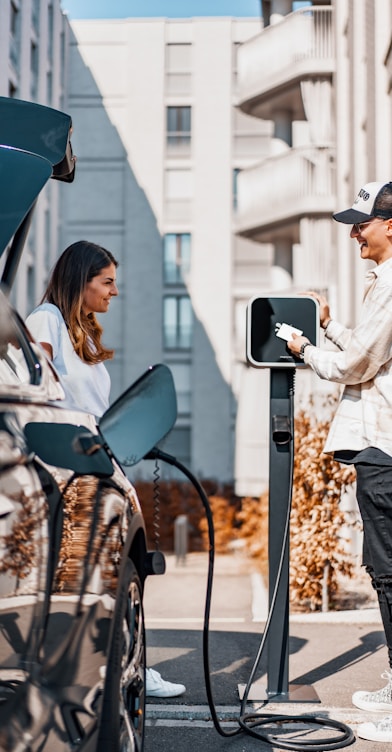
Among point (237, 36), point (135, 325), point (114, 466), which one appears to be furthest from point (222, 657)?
point (237, 36)

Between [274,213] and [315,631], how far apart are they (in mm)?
16814

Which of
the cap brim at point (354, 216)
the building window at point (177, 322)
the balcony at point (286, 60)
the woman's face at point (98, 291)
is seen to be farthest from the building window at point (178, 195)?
the woman's face at point (98, 291)

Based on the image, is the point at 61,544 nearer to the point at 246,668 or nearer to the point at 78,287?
the point at 78,287

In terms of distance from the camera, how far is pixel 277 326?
472 centimetres

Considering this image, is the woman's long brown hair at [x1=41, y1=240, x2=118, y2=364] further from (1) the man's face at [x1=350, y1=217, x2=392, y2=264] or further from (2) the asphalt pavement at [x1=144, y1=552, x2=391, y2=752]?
(2) the asphalt pavement at [x1=144, y1=552, x2=391, y2=752]

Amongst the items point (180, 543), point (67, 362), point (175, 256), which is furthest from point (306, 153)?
point (175, 256)

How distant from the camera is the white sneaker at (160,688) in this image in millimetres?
4863

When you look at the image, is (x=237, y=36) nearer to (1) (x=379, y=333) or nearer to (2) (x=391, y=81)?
(2) (x=391, y=81)

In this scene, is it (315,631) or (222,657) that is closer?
(222,657)

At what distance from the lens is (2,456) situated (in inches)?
88.7

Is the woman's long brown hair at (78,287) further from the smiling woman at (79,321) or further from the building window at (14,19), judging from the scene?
the building window at (14,19)

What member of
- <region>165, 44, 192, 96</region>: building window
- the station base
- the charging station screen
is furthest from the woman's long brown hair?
<region>165, 44, 192, 96</region>: building window

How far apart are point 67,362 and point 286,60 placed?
20.4m

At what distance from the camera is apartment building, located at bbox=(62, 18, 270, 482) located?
41.7 m
